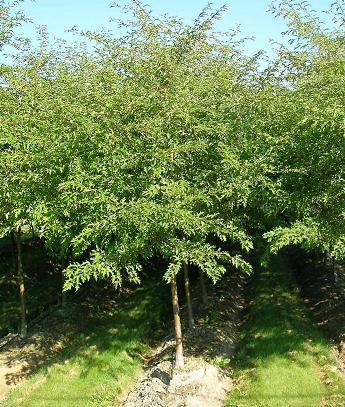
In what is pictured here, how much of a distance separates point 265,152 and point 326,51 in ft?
18.1

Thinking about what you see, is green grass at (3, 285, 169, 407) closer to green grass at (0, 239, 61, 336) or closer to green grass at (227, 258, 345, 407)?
green grass at (0, 239, 61, 336)

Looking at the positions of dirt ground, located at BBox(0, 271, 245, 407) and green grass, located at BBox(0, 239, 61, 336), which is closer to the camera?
dirt ground, located at BBox(0, 271, 245, 407)

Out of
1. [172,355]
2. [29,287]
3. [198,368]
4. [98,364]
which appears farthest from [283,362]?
[29,287]

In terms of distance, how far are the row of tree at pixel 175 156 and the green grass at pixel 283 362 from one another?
2975 mm

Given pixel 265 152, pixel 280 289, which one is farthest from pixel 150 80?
pixel 280 289

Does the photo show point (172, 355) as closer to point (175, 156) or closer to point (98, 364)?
point (98, 364)

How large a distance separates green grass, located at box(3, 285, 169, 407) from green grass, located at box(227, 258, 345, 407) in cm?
444

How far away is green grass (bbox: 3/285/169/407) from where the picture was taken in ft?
53.3

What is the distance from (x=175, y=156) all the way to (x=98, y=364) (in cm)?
926

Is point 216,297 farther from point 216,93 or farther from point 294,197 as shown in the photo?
point 216,93

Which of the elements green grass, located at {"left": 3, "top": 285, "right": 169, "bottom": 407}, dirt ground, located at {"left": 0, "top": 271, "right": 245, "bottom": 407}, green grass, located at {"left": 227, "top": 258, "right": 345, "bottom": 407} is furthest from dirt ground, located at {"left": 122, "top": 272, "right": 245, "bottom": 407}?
green grass, located at {"left": 3, "top": 285, "right": 169, "bottom": 407}

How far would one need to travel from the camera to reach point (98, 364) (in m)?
18.4

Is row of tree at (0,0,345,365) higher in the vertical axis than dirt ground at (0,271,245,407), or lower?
higher

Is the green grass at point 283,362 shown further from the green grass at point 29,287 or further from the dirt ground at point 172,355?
the green grass at point 29,287
